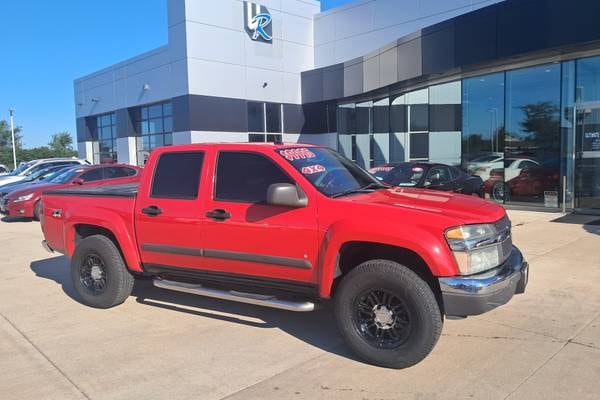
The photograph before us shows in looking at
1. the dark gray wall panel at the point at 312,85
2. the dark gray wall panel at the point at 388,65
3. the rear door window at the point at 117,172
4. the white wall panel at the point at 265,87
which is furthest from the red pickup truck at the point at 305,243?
the dark gray wall panel at the point at 312,85

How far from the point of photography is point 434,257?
4.00 m

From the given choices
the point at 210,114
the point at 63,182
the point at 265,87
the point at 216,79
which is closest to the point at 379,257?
the point at 63,182

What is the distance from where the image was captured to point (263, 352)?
15.3 ft

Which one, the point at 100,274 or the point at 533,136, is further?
the point at 533,136

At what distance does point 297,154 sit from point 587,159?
10.7 metres

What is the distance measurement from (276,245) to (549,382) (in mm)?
2445

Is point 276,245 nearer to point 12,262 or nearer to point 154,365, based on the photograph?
point 154,365

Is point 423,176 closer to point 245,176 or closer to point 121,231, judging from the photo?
point 245,176

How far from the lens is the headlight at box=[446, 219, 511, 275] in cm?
404

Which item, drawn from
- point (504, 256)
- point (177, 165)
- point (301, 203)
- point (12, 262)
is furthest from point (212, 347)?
point (12, 262)

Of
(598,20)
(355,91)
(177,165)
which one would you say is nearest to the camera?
(177,165)

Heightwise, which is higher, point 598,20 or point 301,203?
point 598,20

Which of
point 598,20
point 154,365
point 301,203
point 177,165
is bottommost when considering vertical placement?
point 154,365

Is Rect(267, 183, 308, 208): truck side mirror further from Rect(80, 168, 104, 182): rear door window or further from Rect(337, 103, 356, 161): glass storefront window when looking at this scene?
Rect(337, 103, 356, 161): glass storefront window
